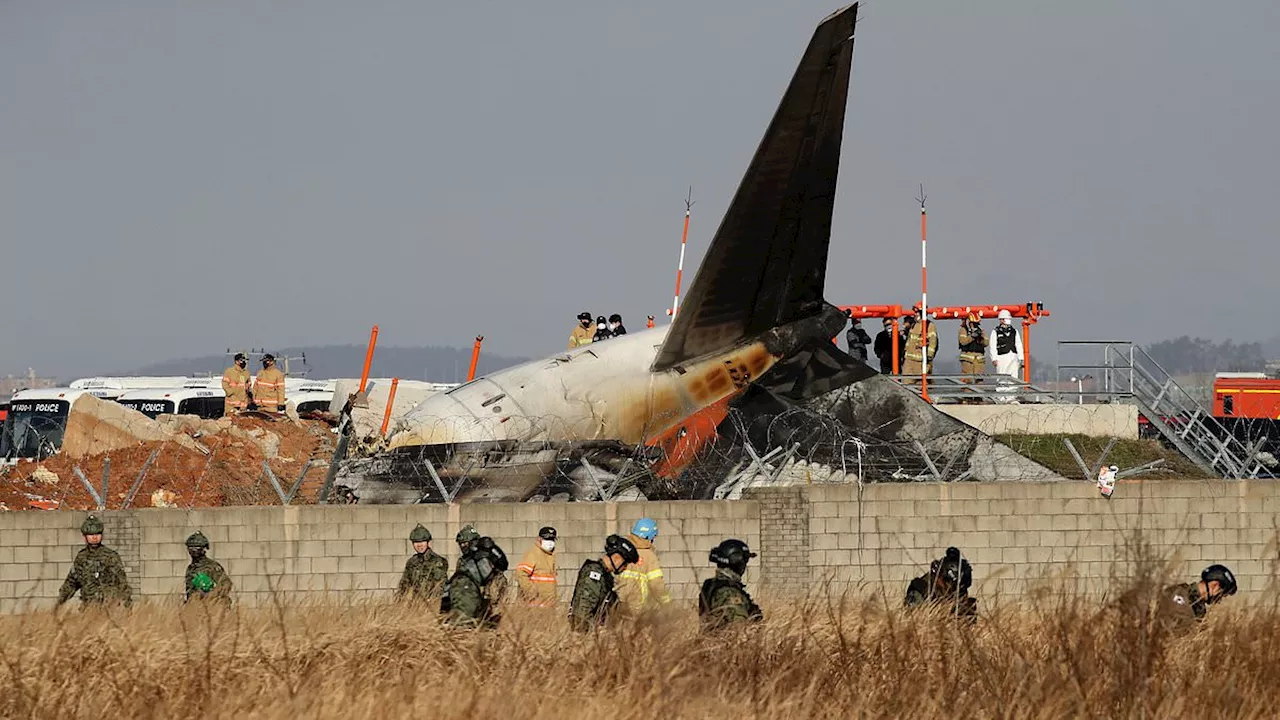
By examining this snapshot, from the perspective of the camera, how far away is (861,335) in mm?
35750

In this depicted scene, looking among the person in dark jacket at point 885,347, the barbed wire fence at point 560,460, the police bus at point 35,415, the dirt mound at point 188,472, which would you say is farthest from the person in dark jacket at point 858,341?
the police bus at point 35,415

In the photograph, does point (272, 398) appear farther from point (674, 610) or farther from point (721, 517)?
point (674, 610)

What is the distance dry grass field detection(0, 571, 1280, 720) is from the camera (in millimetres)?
11898

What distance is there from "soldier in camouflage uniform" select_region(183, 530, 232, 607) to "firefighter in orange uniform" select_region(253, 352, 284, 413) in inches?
630

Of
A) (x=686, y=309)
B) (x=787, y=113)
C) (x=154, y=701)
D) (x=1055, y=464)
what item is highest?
(x=787, y=113)

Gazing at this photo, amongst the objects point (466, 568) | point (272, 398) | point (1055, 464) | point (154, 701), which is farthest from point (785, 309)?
point (154, 701)

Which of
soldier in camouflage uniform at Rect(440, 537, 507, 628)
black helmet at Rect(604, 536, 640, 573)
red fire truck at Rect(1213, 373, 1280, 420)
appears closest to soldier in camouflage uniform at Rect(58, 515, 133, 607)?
soldier in camouflage uniform at Rect(440, 537, 507, 628)

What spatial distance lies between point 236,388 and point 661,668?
76.2ft

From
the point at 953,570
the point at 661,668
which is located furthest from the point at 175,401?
the point at 661,668

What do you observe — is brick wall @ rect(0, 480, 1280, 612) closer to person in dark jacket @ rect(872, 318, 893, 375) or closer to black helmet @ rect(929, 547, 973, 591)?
black helmet @ rect(929, 547, 973, 591)

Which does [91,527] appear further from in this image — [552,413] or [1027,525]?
[1027,525]

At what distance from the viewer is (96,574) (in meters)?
17.8

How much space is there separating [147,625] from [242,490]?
9.49 m

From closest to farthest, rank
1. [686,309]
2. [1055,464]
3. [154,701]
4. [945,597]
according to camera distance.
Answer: [154,701] < [945,597] < [686,309] < [1055,464]
